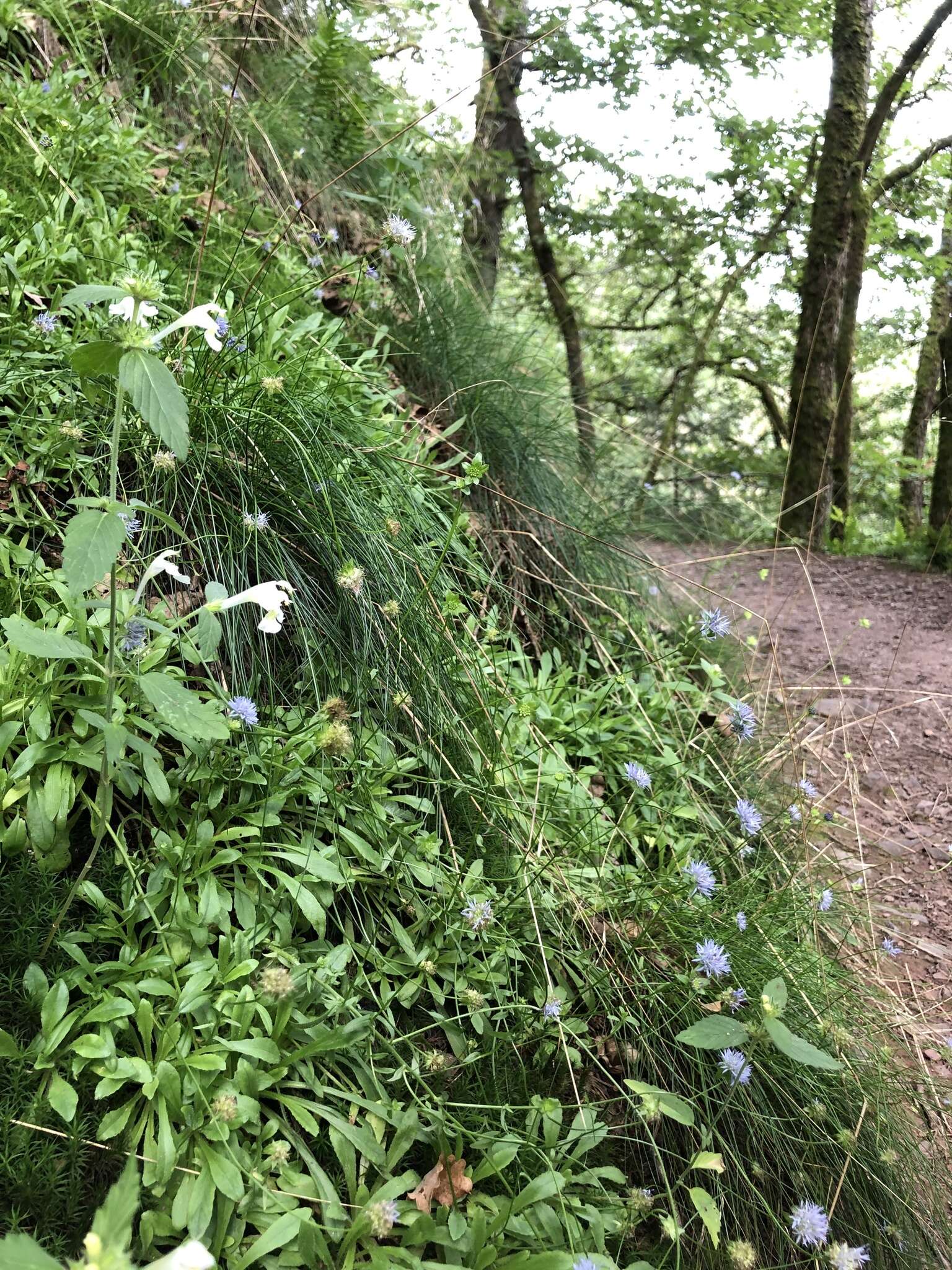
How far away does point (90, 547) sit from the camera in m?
0.91

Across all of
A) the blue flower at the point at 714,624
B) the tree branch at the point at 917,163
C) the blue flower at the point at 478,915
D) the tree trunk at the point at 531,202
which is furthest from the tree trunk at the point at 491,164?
the blue flower at the point at 478,915

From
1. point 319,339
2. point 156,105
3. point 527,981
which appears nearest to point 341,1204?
point 527,981

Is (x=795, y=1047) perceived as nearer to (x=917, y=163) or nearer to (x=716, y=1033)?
(x=716, y=1033)

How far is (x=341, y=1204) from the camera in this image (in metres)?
1.08

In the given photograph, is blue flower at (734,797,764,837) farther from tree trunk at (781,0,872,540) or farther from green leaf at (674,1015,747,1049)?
tree trunk at (781,0,872,540)

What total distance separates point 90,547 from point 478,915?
0.81 metres

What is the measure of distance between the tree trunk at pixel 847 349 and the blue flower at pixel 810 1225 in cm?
448

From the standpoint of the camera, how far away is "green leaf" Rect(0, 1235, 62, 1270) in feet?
1.77

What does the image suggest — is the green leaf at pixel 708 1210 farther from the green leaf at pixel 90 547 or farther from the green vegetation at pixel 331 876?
the green leaf at pixel 90 547

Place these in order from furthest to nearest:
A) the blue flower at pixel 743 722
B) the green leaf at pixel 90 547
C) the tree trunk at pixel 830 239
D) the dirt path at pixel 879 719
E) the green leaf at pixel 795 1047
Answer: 1. the tree trunk at pixel 830 239
2. the dirt path at pixel 879 719
3. the blue flower at pixel 743 722
4. the green leaf at pixel 795 1047
5. the green leaf at pixel 90 547

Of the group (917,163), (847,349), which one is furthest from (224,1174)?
(917,163)

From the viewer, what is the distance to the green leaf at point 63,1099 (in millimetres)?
966

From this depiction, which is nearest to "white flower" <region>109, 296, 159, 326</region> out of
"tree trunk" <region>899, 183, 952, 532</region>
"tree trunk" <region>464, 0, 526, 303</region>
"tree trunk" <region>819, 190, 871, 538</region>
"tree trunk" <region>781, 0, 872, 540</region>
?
"tree trunk" <region>464, 0, 526, 303</region>

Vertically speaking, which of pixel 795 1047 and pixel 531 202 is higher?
pixel 531 202
